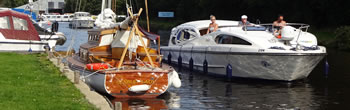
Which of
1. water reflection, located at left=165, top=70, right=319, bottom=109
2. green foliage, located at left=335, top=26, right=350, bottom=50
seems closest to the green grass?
water reflection, located at left=165, top=70, right=319, bottom=109

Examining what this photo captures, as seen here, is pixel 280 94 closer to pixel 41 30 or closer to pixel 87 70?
pixel 87 70

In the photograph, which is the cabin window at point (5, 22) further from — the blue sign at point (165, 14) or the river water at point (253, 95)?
the blue sign at point (165, 14)

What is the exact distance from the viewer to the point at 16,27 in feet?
120

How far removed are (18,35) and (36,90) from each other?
63.8 feet

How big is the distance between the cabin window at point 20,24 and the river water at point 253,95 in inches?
484

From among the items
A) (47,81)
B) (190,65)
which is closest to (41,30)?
(190,65)

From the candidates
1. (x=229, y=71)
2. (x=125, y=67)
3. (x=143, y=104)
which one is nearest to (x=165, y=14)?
(x=229, y=71)

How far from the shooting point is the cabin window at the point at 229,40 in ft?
85.8

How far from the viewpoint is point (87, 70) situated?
2177cm

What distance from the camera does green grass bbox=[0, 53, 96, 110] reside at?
1422 cm

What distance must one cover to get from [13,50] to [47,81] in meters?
15.9

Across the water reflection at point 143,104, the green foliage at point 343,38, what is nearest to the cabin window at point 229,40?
the water reflection at point 143,104

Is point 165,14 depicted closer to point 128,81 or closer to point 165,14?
point 165,14

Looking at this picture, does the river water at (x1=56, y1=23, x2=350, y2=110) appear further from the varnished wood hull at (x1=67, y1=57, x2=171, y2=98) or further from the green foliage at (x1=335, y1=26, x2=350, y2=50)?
the green foliage at (x1=335, y1=26, x2=350, y2=50)
